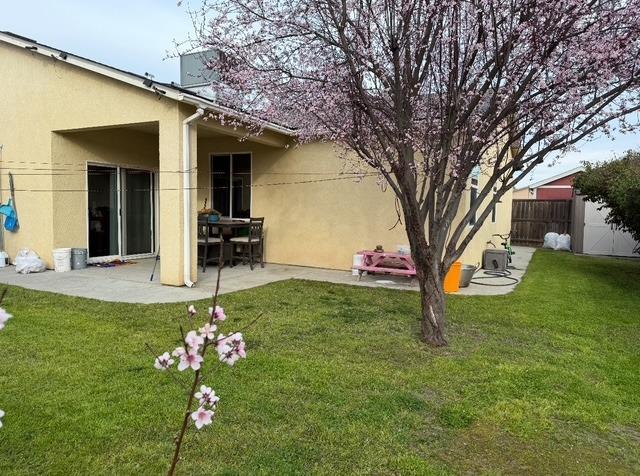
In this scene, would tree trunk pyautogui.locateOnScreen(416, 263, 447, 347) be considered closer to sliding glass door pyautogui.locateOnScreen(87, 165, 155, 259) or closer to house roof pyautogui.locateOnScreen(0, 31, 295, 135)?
house roof pyautogui.locateOnScreen(0, 31, 295, 135)

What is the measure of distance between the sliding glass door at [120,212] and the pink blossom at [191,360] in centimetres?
890

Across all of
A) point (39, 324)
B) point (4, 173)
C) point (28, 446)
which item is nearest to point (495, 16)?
point (28, 446)

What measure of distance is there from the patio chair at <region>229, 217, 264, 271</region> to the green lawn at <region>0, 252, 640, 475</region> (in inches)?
145

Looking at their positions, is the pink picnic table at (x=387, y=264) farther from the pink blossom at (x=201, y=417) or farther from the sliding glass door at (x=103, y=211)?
the pink blossom at (x=201, y=417)

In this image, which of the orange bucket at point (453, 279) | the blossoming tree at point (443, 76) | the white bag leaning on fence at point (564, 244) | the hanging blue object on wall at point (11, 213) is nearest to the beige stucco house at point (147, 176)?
the hanging blue object on wall at point (11, 213)

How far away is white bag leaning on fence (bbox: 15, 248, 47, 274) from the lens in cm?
863

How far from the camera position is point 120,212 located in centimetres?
1009

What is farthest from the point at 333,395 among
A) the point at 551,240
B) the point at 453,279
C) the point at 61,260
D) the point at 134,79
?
the point at 551,240

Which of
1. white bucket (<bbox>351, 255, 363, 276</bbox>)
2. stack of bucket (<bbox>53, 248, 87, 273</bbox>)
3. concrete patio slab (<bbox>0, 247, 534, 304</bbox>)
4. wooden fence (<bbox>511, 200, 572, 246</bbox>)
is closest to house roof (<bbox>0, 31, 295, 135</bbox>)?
concrete patio slab (<bbox>0, 247, 534, 304</bbox>)

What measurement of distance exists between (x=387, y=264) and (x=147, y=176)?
585cm

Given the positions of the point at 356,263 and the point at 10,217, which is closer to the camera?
the point at 356,263

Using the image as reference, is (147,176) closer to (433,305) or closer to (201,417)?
(433,305)

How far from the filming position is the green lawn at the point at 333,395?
2.62m

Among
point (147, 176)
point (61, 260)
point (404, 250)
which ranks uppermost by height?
point (147, 176)
